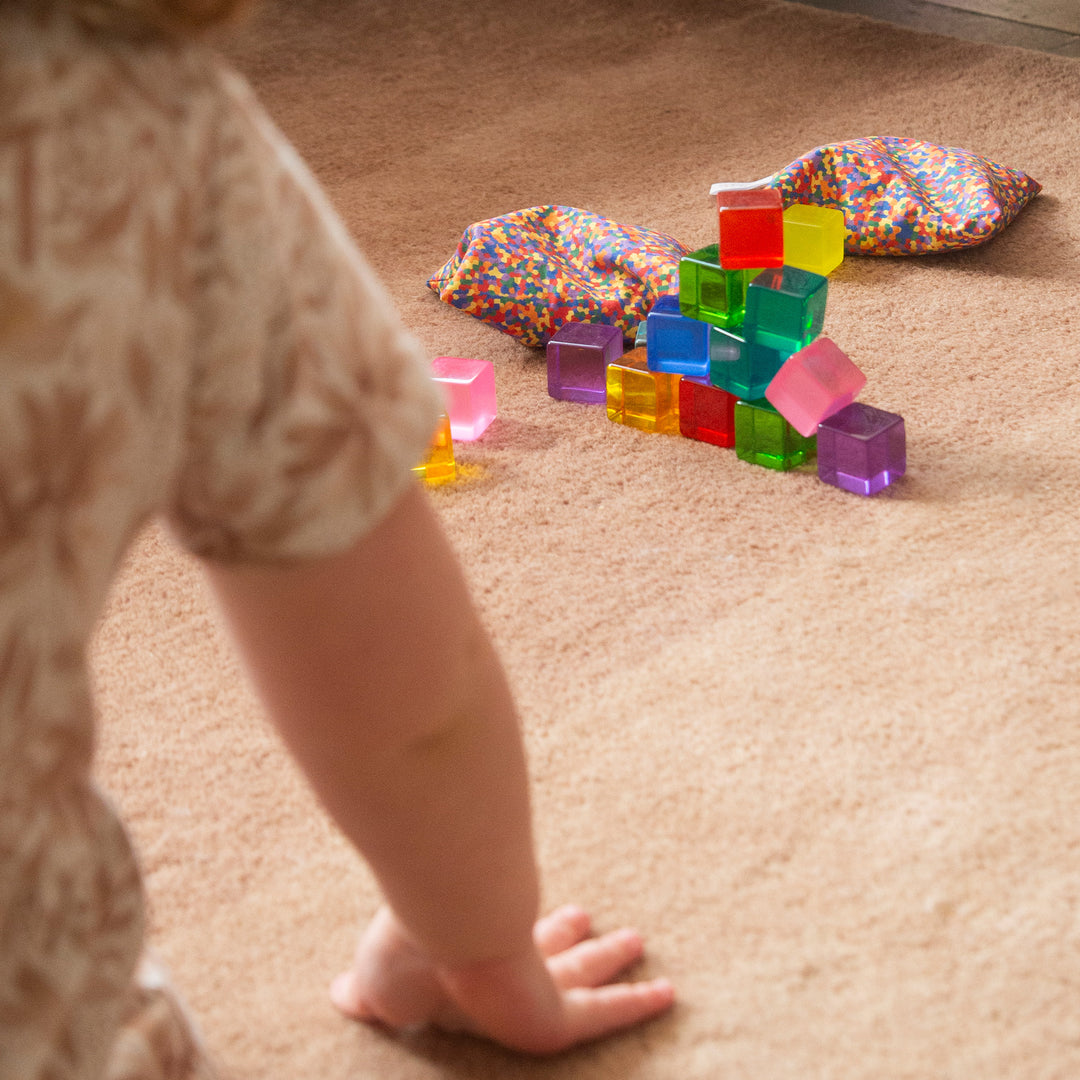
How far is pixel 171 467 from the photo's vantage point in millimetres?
336

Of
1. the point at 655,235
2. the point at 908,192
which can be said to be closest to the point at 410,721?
the point at 655,235

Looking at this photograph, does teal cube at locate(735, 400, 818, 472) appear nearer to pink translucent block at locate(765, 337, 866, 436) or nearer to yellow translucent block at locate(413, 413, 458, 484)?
pink translucent block at locate(765, 337, 866, 436)

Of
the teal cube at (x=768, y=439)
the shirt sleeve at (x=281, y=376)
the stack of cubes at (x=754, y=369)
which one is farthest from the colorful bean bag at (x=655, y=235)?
the shirt sleeve at (x=281, y=376)

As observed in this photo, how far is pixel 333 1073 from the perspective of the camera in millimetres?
776

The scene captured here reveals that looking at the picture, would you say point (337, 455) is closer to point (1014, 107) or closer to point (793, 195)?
point (793, 195)

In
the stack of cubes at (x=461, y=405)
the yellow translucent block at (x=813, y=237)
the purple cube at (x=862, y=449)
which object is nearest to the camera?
the purple cube at (x=862, y=449)

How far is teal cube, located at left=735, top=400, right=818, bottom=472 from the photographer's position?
1.31 metres

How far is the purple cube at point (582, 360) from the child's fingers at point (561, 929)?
0.75 meters

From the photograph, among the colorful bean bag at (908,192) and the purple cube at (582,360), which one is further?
the colorful bean bag at (908,192)

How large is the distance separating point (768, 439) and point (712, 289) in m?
0.16

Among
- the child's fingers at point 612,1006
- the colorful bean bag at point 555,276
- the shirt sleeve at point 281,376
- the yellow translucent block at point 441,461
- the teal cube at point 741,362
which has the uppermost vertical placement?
the shirt sleeve at point 281,376

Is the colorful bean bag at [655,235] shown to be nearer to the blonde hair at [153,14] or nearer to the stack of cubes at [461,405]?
the stack of cubes at [461,405]

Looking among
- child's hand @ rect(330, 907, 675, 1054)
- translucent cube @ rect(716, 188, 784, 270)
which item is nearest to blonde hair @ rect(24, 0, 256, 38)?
child's hand @ rect(330, 907, 675, 1054)

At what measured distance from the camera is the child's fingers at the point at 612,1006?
0.75 m
